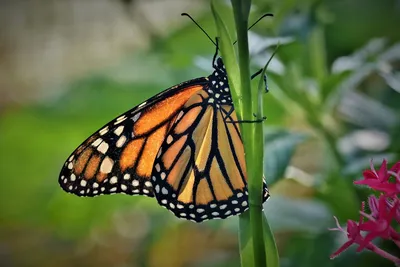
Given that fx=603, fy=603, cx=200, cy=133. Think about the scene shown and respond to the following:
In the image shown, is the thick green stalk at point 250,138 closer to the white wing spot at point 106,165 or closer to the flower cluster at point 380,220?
the flower cluster at point 380,220

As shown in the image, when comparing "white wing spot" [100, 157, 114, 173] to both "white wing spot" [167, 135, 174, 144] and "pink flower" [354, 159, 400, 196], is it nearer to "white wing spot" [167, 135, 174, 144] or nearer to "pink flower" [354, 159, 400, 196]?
"white wing spot" [167, 135, 174, 144]

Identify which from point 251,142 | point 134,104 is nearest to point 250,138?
point 251,142

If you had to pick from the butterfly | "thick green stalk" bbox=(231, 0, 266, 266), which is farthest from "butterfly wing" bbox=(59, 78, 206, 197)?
"thick green stalk" bbox=(231, 0, 266, 266)

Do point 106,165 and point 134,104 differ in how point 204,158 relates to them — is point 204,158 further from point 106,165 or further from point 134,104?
point 134,104

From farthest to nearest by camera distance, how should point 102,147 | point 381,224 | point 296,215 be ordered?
point 296,215
point 102,147
point 381,224

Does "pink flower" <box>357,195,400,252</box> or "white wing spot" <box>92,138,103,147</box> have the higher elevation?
"white wing spot" <box>92,138,103,147</box>

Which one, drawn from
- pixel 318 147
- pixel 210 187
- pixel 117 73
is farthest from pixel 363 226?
pixel 117 73

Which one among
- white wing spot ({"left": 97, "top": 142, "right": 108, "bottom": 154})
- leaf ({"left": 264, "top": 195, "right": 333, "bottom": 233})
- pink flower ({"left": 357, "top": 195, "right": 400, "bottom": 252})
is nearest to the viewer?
pink flower ({"left": 357, "top": 195, "right": 400, "bottom": 252})
